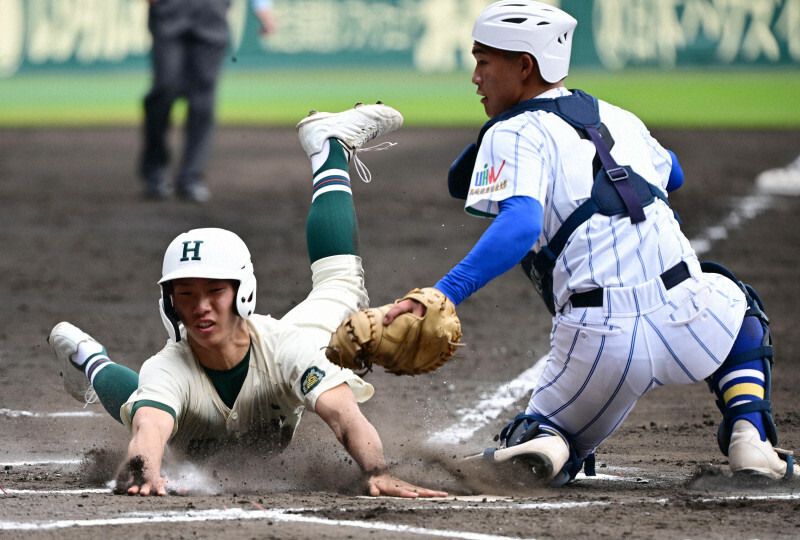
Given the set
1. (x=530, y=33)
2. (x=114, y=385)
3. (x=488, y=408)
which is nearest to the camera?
(x=530, y=33)

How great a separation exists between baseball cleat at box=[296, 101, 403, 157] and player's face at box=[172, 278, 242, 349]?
1248mm

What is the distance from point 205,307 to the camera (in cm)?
419

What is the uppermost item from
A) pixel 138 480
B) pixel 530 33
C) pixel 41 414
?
pixel 530 33

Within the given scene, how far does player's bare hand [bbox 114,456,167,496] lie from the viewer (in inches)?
155

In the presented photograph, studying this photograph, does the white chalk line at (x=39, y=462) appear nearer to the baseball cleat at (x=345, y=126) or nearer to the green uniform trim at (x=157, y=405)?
the green uniform trim at (x=157, y=405)

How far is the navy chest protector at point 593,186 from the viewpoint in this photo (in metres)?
4.05

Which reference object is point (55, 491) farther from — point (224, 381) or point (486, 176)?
point (486, 176)

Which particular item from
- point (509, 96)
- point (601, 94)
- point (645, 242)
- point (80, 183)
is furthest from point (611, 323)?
point (601, 94)

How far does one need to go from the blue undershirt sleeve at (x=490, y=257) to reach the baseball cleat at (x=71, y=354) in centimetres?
209

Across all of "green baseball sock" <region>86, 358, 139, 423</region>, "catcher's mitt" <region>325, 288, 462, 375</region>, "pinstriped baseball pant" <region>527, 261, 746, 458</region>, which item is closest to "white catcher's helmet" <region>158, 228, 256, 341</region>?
"green baseball sock" <region>86, 358, 139, 423</region>

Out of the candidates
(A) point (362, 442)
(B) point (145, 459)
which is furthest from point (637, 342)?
(B) point (145, 459)

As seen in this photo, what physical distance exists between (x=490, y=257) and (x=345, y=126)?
1.85 meters

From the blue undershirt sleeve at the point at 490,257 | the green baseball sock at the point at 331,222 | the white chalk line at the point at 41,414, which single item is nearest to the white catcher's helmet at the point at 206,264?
the green baseball sock at the point at 331,222

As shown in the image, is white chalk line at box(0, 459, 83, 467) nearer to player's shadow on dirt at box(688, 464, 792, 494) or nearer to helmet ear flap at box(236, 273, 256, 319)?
helmet ear flap at box(236, 273, 256, 319)
